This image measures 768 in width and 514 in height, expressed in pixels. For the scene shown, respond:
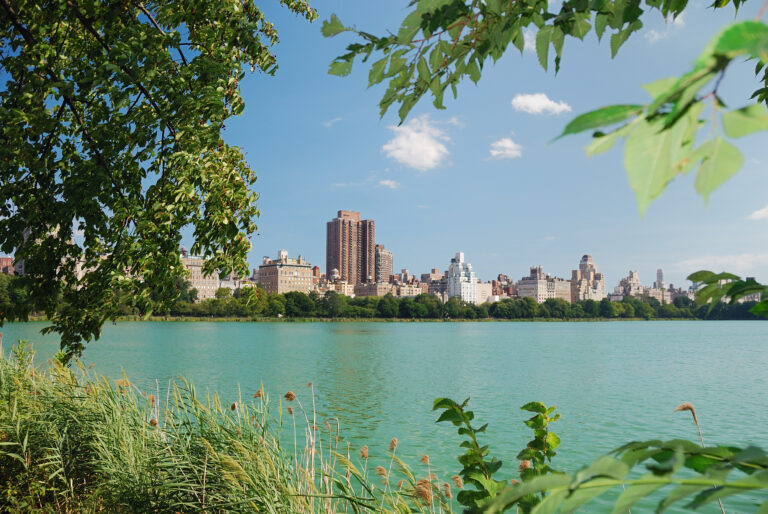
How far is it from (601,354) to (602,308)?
128 m

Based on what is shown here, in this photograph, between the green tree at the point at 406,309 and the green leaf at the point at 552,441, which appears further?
the green tree at the point at 406,309

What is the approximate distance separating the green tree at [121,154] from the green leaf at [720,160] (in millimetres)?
4366

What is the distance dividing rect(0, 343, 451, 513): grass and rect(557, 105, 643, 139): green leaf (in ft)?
9.92

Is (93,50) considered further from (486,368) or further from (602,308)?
(602,308)

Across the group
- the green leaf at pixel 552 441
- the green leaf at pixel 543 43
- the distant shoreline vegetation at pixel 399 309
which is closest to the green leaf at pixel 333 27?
the green leaf at pixel 543 43

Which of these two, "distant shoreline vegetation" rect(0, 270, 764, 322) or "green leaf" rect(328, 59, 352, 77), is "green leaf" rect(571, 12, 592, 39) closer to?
"green leaf" rect(328, 59, 352, 77)

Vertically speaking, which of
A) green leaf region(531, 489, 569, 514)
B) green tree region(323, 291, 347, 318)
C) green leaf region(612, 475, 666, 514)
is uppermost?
green leaf region(612, 475, 666, 514)

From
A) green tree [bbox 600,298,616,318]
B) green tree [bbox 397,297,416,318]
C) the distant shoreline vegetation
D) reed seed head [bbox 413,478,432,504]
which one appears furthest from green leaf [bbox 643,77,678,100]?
green tree [bbox 600,298,616,318]

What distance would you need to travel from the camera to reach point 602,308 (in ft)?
526

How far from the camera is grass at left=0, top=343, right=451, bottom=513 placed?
3875 mm

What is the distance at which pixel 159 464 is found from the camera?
14.2ft

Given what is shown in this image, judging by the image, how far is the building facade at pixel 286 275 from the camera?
163000 mm

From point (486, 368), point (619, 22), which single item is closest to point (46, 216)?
point (619, 22)

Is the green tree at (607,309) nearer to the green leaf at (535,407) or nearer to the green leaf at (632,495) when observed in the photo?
the green leaf at (535,407)
